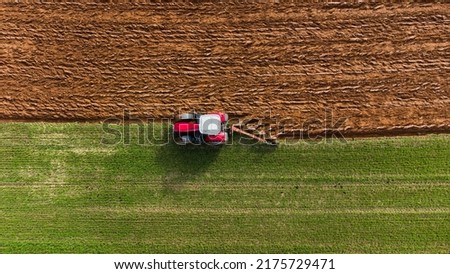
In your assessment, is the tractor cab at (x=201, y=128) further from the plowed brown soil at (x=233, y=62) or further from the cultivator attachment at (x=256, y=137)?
the plowed brown soil at (x=233, y=62)

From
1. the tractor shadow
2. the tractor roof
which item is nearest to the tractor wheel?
the tractor roof

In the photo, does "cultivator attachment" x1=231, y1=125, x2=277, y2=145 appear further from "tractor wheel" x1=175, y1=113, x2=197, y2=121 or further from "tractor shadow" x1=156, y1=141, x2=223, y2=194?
"tractor wheel" x1=175, y1=113, x2=197, y2=121

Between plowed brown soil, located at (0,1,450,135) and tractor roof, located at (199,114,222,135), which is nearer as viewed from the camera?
tractor roof, located at (199,114,222,135)

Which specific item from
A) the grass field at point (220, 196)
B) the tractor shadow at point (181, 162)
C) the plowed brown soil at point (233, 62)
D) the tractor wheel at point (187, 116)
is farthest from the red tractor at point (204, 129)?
the plowed brown soil at point (233, 62)

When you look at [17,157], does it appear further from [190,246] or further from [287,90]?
[287,90]

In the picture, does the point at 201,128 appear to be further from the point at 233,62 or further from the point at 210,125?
the point at 233,62

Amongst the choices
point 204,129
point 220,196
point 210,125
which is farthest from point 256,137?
point 220,196

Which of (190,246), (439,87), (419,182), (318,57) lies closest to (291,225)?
(190,246)
